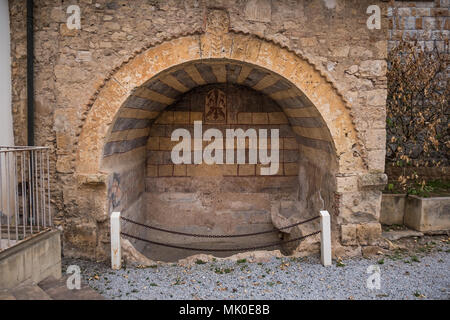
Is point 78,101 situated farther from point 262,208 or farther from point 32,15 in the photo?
point 262,208

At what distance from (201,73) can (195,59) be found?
1019 mm

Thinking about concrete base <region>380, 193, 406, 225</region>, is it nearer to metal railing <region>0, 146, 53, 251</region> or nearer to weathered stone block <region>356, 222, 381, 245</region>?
weathered stone block <region>356, 222, 381, 245</region>

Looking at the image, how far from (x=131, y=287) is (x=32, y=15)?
3641 mm

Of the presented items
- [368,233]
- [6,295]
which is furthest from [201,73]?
[6,295]

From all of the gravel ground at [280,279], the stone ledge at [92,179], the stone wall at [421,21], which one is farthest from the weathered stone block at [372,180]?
the stone wall at [421,21]

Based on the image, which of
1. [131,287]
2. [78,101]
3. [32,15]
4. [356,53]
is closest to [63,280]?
[131,287]

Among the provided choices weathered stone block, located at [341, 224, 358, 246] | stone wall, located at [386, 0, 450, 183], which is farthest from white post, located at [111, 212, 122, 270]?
stone wall, located at [386, 0, 450, 183]

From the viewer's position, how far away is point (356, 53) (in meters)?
4.48

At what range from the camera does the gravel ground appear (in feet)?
11.9

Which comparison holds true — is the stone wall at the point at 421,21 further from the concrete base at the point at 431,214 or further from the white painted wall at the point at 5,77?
the white painted wall at the point at 5,77

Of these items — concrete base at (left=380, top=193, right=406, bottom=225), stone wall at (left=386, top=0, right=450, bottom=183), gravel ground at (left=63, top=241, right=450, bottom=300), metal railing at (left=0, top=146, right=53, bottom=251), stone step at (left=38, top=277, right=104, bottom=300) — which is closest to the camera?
stone step at (left=38, top=277, right=104, bottom=300)

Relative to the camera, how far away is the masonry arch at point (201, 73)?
434 cm

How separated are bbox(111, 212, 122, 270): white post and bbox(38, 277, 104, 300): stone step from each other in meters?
0.66

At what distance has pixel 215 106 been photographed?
6.66 metres
